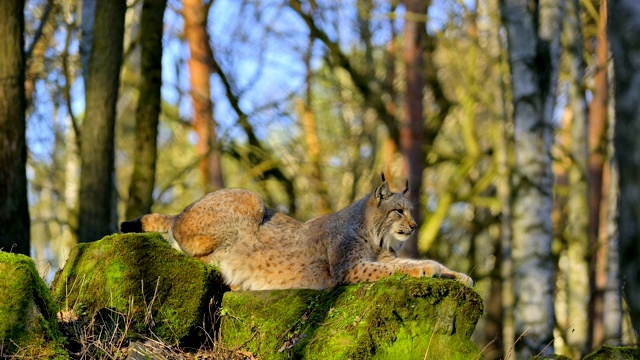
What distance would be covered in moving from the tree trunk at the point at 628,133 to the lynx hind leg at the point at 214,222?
4936mm

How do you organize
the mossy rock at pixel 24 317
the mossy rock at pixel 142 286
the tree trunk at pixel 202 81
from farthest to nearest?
the tree trunk at pixel 202 81, the mossy rock at pixel 142 286, the mossy rock at pixel 24 317

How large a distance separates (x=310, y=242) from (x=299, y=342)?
1.40 metres

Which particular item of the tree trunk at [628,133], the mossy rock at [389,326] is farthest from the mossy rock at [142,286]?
the tree trunk at [628,133]

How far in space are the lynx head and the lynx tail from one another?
1879mm

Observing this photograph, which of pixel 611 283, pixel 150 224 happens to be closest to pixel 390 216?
pixel 150 224

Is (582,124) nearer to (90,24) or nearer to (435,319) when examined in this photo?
(90,24)

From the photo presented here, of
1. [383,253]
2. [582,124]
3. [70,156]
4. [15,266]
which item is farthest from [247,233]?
[70,156]

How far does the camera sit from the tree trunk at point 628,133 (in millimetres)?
3311

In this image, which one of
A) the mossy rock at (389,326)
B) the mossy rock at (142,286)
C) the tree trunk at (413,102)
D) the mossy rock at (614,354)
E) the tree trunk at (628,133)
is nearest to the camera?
the tree trunk at (628,133)

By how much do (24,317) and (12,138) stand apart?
11.5ft

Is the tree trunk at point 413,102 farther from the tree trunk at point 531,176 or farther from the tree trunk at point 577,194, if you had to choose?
the tree trunk at point 531,176

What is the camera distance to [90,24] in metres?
13.1

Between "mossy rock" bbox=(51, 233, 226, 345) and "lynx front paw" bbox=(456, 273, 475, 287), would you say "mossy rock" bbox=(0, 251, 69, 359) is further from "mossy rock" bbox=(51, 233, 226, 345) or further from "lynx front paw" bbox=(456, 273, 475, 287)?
"lynx front paw" bbox=(456, 273, 475, 287)

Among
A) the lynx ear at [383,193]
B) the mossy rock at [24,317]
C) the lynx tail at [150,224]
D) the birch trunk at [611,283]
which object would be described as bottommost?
the birch trunk at [611,283]
